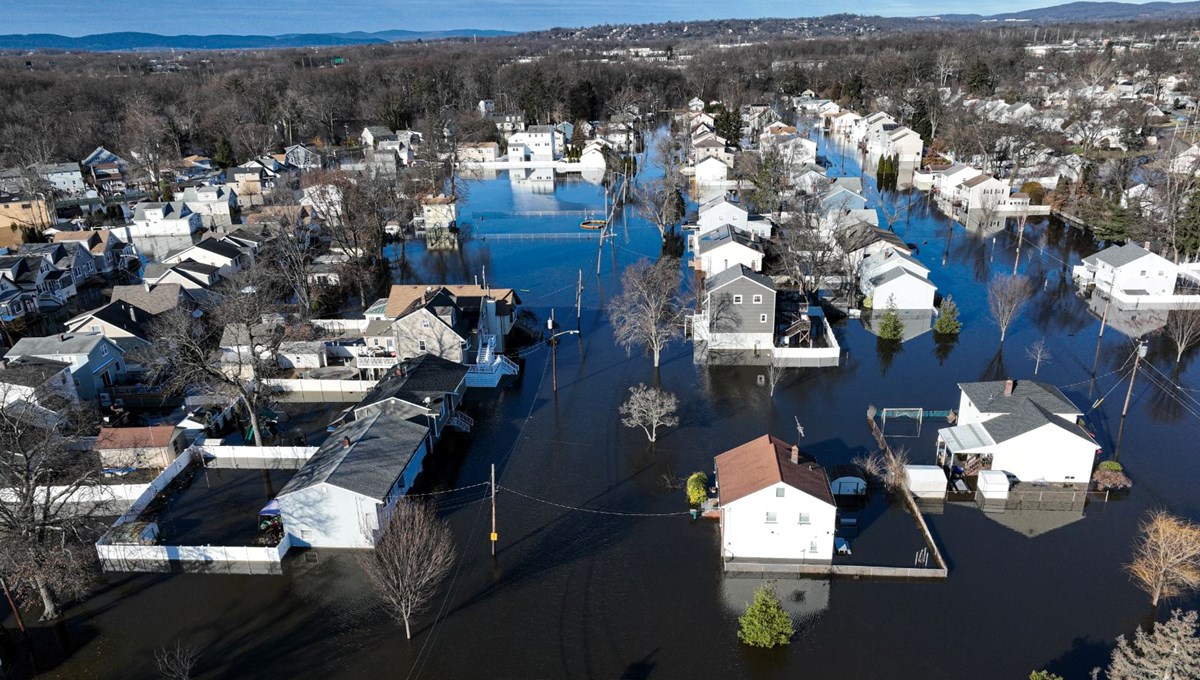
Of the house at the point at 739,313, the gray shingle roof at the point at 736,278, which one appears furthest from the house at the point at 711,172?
the house at the point at 739,313

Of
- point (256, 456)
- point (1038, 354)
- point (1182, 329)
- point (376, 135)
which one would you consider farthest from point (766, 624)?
point (376, 135)

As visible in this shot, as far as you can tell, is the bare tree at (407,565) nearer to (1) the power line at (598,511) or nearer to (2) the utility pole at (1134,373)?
(1) the power line at (598,511)

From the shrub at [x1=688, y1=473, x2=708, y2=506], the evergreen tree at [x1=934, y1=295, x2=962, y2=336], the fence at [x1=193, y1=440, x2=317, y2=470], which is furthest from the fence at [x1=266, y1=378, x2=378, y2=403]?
the evergreen tree at [x1=934, y1=295, x2=962, y2=336]

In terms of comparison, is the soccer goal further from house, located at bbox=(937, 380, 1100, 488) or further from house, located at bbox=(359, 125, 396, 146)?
house, located at bbox=(359, 125, 396, 146)

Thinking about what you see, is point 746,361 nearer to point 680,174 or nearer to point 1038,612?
point 1038,612

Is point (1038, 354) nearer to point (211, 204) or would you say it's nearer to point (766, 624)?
point (766, 624)
